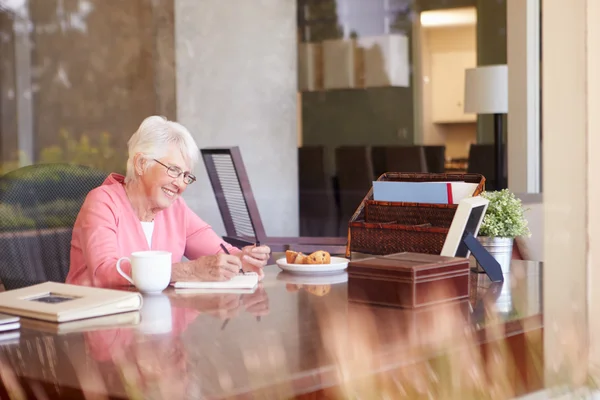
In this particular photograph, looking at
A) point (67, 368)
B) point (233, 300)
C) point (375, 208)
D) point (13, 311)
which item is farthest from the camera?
point (375, 208)

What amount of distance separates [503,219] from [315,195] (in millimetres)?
3772

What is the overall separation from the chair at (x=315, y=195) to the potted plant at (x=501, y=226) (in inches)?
144

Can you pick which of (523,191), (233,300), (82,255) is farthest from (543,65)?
(523,191)

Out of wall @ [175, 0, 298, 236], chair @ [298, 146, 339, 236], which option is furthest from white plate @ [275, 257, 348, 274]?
chair @ [298, 146, 339, 236]

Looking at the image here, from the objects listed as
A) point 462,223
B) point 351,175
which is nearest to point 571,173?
point 462,223

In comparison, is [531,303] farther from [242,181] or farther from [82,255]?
[242,181]

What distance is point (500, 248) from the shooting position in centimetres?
211

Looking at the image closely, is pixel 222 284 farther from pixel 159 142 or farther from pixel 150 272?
pixel 159 142

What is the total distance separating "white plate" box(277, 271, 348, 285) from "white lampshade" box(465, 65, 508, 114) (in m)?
3.52

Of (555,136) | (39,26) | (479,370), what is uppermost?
(39,26)

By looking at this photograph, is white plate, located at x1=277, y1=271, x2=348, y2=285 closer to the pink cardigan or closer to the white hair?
the pink cardigan

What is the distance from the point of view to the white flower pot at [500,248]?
2.09m

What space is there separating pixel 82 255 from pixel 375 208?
778 millimetres

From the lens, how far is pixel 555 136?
130 centimetres
